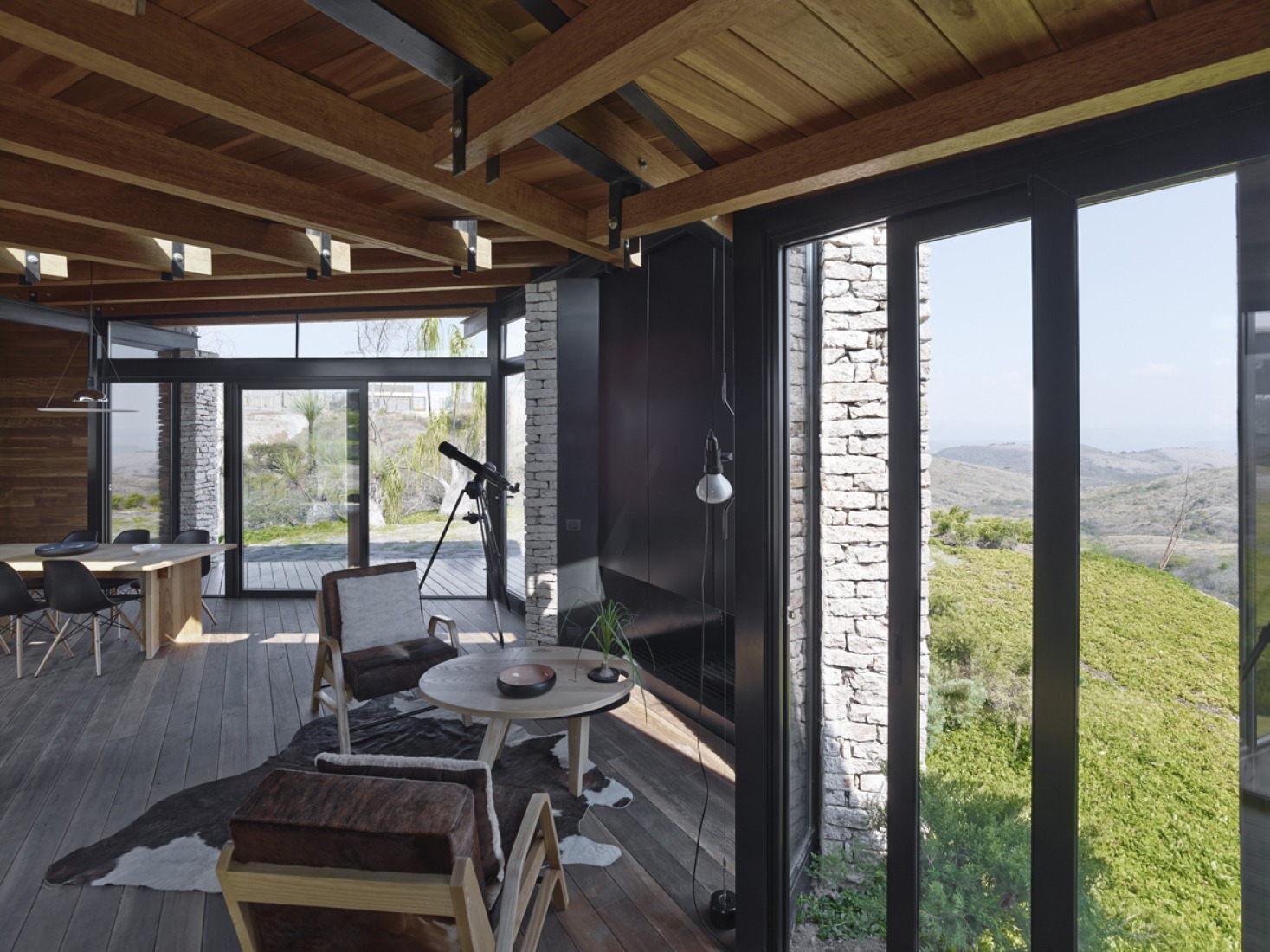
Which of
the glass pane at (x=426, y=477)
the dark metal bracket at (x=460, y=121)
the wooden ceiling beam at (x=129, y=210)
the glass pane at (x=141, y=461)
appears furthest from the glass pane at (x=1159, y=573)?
the glass pane at (x=141, y=461)

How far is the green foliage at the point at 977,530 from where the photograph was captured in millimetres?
2188

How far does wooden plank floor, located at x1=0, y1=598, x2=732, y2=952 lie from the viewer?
245 centimetres

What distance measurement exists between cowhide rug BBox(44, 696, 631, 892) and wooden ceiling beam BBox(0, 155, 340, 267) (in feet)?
8.60

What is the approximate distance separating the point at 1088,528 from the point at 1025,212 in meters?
0.83

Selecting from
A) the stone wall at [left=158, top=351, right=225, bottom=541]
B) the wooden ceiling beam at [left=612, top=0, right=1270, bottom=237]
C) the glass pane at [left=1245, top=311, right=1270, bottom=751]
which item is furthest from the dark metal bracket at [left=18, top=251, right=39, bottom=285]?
the glass pane at [left=1245, top=311, right=1270, bottom=751]

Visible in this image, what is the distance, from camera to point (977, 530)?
233cm

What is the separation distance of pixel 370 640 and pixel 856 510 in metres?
2.94

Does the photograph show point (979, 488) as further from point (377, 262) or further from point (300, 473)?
point (300, 473)

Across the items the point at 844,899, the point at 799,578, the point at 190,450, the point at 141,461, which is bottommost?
the point at 844,899

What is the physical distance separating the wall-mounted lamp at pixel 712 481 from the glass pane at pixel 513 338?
3915mm

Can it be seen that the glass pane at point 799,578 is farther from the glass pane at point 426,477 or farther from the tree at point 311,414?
the tree at point 311,414

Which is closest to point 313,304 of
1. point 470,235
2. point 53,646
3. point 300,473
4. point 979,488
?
point 300,473

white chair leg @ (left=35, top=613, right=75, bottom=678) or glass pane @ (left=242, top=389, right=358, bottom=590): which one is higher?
glass pane @ (left=242, top=389, right=358, bottom=590)

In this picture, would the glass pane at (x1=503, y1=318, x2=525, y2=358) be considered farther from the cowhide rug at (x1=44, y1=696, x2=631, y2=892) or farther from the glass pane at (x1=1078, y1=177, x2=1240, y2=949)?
the glass pane at (x1=1078, y1=177, x2=1240, y2=949)
